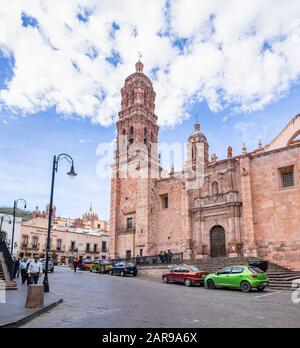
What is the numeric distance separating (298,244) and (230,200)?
6.74m

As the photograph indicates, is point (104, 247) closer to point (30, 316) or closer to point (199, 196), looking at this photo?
point (199, 196)

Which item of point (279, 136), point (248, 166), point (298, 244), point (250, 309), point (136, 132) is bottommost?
point (250, 309)

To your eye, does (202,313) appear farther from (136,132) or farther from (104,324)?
(136,132)

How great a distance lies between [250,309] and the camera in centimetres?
935

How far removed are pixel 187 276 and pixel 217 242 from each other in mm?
11431

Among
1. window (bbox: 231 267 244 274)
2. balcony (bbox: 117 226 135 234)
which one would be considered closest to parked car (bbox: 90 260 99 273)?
balcony (bbox: 117 226 135 234)

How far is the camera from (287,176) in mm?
25156

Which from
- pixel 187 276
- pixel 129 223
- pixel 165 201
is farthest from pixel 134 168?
pixel 187 276

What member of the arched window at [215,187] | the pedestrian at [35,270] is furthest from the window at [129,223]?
the pedestrian at [35,270]

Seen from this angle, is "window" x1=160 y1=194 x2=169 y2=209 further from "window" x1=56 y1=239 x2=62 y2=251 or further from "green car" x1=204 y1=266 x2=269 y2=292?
"window" x1=56 y1=239 x2=62 y2=251

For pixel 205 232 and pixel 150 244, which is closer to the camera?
pixel 205 232

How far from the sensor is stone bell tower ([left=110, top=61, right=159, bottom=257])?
109ft

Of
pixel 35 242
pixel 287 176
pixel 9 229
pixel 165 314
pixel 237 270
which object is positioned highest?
pixel 287 176
